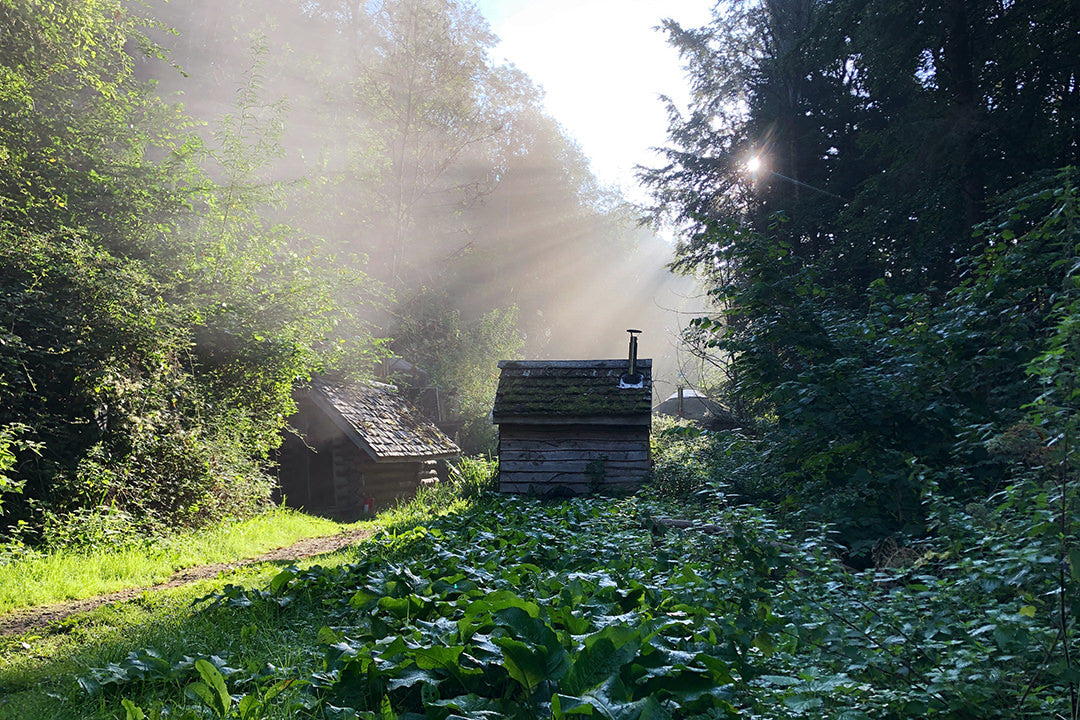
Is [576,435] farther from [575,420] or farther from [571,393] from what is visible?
[571,393]

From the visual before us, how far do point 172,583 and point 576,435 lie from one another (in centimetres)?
733

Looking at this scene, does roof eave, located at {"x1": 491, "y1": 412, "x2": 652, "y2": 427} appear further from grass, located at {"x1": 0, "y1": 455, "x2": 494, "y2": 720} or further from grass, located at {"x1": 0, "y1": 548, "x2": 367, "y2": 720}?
grass, located at {"x1": 0, "y1": 548, "x2": 367, "y2": 720}

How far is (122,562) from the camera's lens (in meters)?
8.52

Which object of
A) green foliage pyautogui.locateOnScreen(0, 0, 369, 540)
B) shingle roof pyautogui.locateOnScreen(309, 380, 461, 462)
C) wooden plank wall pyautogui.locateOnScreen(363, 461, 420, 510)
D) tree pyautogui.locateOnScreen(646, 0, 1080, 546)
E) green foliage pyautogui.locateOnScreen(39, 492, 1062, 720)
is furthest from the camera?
wooden plank wall pyautogui.locateOnScreen(363, 461, 420, 510)

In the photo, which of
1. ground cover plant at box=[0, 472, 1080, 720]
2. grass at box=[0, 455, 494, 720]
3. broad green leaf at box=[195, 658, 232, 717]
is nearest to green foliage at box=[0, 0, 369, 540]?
grass at box=[0, 455, 494, 720]

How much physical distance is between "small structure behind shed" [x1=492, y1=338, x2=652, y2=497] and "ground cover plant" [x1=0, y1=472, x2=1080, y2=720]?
8.64 metres

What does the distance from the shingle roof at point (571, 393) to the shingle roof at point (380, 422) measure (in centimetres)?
404

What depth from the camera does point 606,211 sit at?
46.9m

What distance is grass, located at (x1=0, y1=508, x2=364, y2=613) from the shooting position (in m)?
7.21

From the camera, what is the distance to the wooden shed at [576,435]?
12.6 m

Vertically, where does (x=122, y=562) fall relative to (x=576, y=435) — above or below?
below

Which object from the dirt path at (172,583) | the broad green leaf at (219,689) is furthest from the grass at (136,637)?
the dirt path at (172,583)

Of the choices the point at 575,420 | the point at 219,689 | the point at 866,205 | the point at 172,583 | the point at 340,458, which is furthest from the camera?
the point at 340,458

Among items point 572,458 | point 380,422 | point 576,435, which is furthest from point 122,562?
point 380,422
